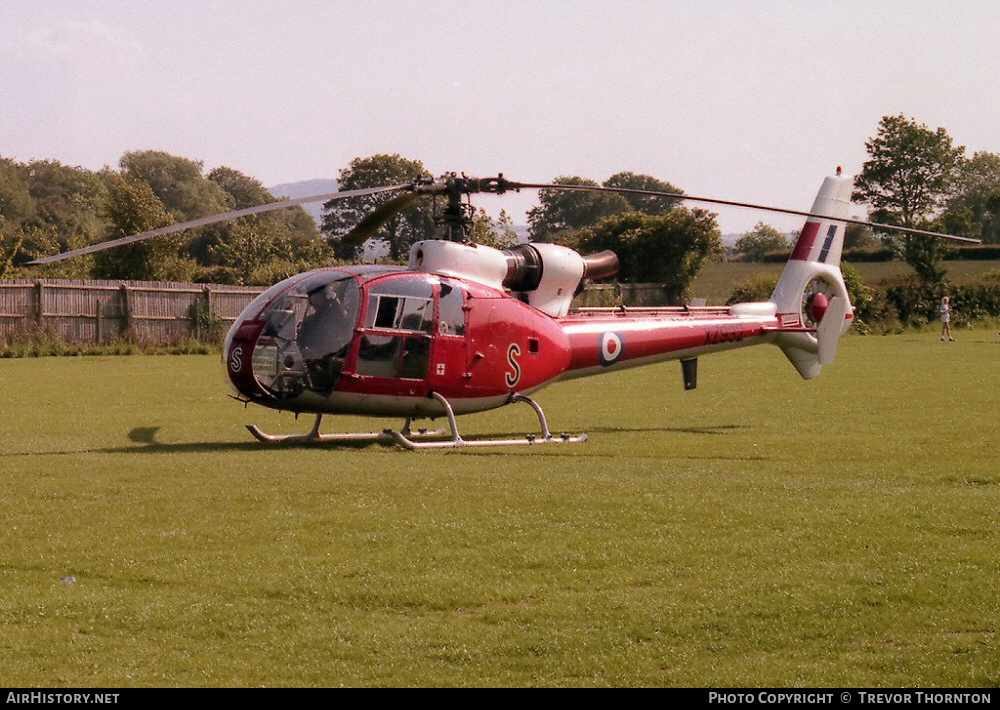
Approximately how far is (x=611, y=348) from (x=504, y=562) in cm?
991

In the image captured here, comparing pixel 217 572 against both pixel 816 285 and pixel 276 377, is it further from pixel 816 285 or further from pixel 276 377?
pixel 816 285

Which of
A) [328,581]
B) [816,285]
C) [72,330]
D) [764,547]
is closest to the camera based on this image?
[328,581]

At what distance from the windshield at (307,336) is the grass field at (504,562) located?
3.24 feet

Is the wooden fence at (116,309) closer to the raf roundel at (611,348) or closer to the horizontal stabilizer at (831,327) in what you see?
the raf roundel at (611,348)

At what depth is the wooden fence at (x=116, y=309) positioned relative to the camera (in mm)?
39812

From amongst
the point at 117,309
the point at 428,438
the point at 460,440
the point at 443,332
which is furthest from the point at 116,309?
the point at 460,440

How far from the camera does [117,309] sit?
42000mm

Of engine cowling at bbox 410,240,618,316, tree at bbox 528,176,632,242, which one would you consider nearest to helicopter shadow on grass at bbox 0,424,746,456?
engine cowling at bbox 410,240,618,316

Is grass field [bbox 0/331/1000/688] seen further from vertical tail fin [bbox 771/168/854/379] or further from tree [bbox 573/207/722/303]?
tree [bbox 573/207/722/303]

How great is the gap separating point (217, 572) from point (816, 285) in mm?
16357

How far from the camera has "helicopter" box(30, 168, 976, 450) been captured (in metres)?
16.0

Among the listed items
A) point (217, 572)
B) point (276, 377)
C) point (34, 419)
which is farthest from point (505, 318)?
point (217, 572)

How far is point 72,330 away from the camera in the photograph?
4094 cm

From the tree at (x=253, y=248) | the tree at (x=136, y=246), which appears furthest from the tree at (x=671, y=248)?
the tree at (x=136, y=246)
